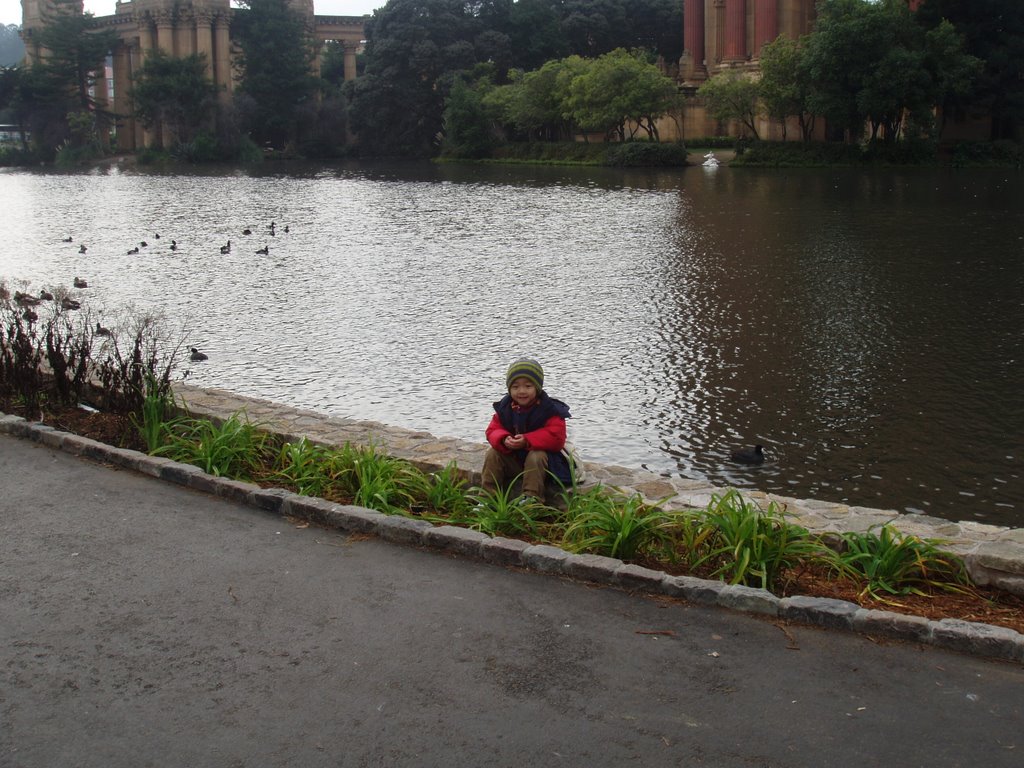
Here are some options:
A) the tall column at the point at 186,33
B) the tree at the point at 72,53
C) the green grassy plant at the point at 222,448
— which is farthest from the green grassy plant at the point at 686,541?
the tall column at the point at 186,33

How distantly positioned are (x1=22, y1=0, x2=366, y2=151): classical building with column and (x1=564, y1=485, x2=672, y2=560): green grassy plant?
3784 inches

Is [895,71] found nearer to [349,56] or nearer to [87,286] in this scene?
[87,286]

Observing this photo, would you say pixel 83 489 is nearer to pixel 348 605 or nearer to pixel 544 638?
pixel 348 605

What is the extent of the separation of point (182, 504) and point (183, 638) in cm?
219

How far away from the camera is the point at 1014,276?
65.6 feet

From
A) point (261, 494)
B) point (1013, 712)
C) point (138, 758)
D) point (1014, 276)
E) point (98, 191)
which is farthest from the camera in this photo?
point (98, 191)

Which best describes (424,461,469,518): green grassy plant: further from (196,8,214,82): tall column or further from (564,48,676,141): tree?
(196,8,214,82): tall column

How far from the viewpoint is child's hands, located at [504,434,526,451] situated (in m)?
7.44

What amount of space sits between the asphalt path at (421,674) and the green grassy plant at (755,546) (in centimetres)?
45

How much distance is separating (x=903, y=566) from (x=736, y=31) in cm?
7370

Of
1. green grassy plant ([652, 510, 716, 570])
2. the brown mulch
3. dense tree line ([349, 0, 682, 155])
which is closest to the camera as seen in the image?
the brown mulch

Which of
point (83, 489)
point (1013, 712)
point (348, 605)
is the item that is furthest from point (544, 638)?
point (83, 489)

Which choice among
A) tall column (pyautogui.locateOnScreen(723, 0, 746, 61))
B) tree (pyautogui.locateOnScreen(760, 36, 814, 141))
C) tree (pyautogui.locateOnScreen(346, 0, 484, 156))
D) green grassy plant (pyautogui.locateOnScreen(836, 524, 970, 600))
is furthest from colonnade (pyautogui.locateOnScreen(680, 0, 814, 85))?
green grassy plant (pyautogui.locateOnScreen(836, 524, 970, 600))

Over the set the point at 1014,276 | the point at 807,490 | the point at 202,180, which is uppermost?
the point at 202,180
